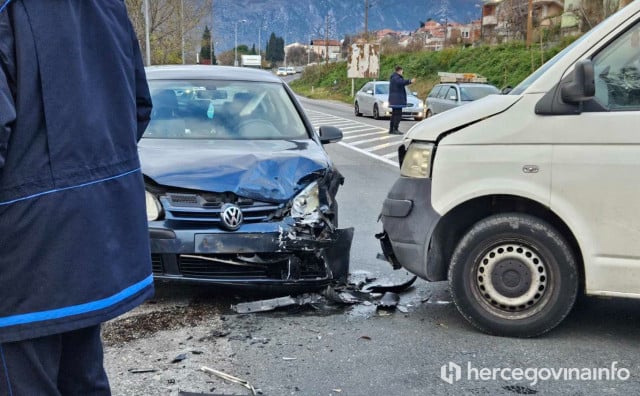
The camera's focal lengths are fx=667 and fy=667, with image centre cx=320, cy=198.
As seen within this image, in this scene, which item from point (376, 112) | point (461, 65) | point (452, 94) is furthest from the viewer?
point (461, 65)

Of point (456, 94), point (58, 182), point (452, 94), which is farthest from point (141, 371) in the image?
point (452, 94)

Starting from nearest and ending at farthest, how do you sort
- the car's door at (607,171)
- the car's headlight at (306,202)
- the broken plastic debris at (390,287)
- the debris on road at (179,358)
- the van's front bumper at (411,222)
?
the debris on road at (179,358), the car's door at (607,171), the van's front bumper at (411,222), the car's headlight at (306,202), the broken plastic debris at (390,287)

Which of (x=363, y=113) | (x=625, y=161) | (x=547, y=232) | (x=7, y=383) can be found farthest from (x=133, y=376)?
(x=363, y=113)

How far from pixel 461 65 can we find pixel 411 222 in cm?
4080

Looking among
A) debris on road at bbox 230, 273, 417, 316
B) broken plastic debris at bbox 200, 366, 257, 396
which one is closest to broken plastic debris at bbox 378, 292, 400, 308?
debris on road at bbox 230, 273, 417, 316

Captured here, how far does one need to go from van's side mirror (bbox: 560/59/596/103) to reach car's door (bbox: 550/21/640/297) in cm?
12

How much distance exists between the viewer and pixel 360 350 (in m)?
3.94

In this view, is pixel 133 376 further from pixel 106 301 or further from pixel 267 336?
pixel 106 301

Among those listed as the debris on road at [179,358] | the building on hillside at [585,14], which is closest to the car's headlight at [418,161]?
the debris on road at [179,358]

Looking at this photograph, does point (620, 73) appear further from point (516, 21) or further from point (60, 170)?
point (516, 21)

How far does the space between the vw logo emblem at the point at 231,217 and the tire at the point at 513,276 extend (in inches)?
55.7

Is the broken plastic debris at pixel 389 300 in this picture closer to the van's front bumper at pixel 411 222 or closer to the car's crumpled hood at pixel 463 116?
the van's front bumper at pixel 411 222

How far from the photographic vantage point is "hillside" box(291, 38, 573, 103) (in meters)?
35.1

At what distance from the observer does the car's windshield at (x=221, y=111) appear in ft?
18.6
